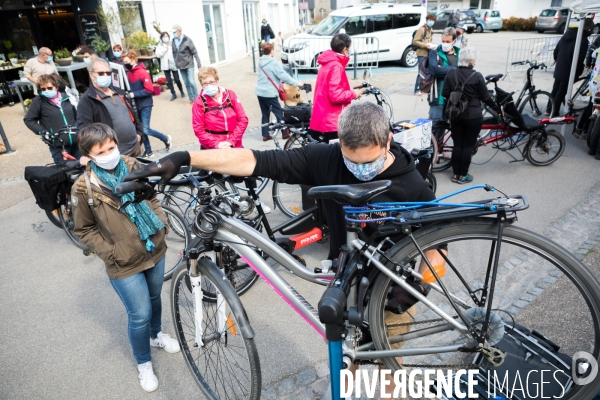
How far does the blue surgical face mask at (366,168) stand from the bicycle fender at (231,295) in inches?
35.9

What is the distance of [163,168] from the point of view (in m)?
1.87

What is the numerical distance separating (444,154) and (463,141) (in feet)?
2.13

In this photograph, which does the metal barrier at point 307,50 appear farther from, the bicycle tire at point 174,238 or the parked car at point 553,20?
the parked car at point 553,20

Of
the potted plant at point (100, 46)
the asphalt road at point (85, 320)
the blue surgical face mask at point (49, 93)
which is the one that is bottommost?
the asphalt road at point (85, 320)

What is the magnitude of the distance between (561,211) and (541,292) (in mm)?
1936

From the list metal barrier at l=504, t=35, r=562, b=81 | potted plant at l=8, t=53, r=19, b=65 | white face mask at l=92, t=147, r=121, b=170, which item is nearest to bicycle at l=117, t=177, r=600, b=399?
white face mask at l=92, t=147, r=121, b=170

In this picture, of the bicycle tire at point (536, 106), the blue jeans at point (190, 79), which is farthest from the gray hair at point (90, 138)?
the blue jeans at point (190, 79)

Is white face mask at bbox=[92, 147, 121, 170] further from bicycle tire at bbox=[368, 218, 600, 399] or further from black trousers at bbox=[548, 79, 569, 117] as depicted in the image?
black trousers at bbox=[548, 79, 569, 117]

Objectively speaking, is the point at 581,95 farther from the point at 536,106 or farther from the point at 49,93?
the point at 49,93

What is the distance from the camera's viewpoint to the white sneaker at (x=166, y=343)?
316cm

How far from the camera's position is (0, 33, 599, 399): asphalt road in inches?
116

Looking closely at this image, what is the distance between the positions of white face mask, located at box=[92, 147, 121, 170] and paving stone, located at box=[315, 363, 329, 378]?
1.96 m

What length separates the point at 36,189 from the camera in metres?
4.30

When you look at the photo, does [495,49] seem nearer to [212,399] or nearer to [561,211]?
[561,211]
